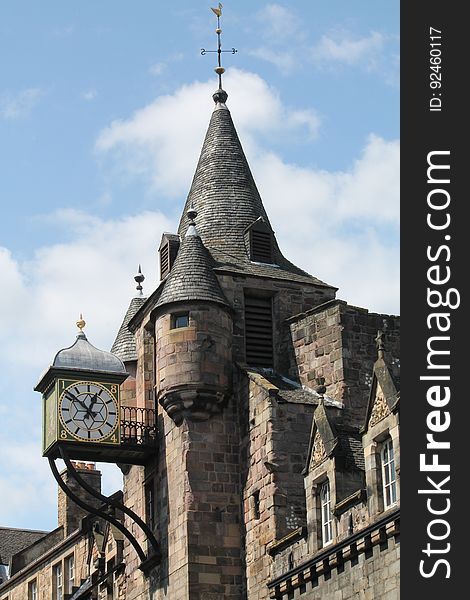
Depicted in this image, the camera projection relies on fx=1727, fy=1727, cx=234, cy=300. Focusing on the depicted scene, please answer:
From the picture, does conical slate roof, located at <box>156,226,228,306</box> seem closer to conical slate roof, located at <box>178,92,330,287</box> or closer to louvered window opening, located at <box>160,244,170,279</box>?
conical slate roof, located at <box>178,92,330,287</box>

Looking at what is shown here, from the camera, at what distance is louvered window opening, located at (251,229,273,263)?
4506 centimetres

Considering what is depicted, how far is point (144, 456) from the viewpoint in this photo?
43688mm

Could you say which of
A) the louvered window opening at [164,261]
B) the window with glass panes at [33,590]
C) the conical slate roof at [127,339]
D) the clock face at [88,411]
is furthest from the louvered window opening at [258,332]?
the window with glass panes at [33,590]

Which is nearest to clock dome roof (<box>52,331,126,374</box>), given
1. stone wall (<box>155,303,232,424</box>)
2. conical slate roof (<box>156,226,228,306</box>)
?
stone wall (<box>155,303,232,424</box>)

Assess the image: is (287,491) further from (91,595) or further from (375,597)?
(91,595)

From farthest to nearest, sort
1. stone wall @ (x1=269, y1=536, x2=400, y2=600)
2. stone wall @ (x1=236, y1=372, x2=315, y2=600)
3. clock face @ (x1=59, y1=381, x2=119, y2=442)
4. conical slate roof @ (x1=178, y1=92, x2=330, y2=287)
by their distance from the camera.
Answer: conical slate roof @ (x1=178, y1=92, x2=330, y2=287)
clock face @ (x1=59, y1=381, x2=119, y2=442)
stone wall @ (x1=236, y1=372, x2=315, y2=600)
stone wall @ (x1=269, y1=536, x2=400, y2=600)

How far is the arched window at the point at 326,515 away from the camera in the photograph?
123ft

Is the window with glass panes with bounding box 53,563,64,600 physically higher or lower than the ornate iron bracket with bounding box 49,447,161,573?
higher

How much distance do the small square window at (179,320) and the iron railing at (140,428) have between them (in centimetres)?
258

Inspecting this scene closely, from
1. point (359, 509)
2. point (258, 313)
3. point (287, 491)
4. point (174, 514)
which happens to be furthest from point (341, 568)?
point (258, 313)

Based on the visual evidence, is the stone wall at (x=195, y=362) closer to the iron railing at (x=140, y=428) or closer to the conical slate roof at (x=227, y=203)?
the iron railing at (x=140, y=428)

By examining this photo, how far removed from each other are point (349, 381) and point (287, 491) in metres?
3.43

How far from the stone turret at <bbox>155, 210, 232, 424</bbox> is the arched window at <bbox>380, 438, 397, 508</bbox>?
23.6ft

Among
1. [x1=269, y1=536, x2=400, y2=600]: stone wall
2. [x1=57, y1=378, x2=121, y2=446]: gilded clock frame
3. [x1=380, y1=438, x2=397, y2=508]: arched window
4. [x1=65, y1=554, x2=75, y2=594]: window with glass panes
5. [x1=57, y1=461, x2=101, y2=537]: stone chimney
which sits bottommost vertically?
[x1=269, y1=536, x2=400, y2=600]: stone wall
